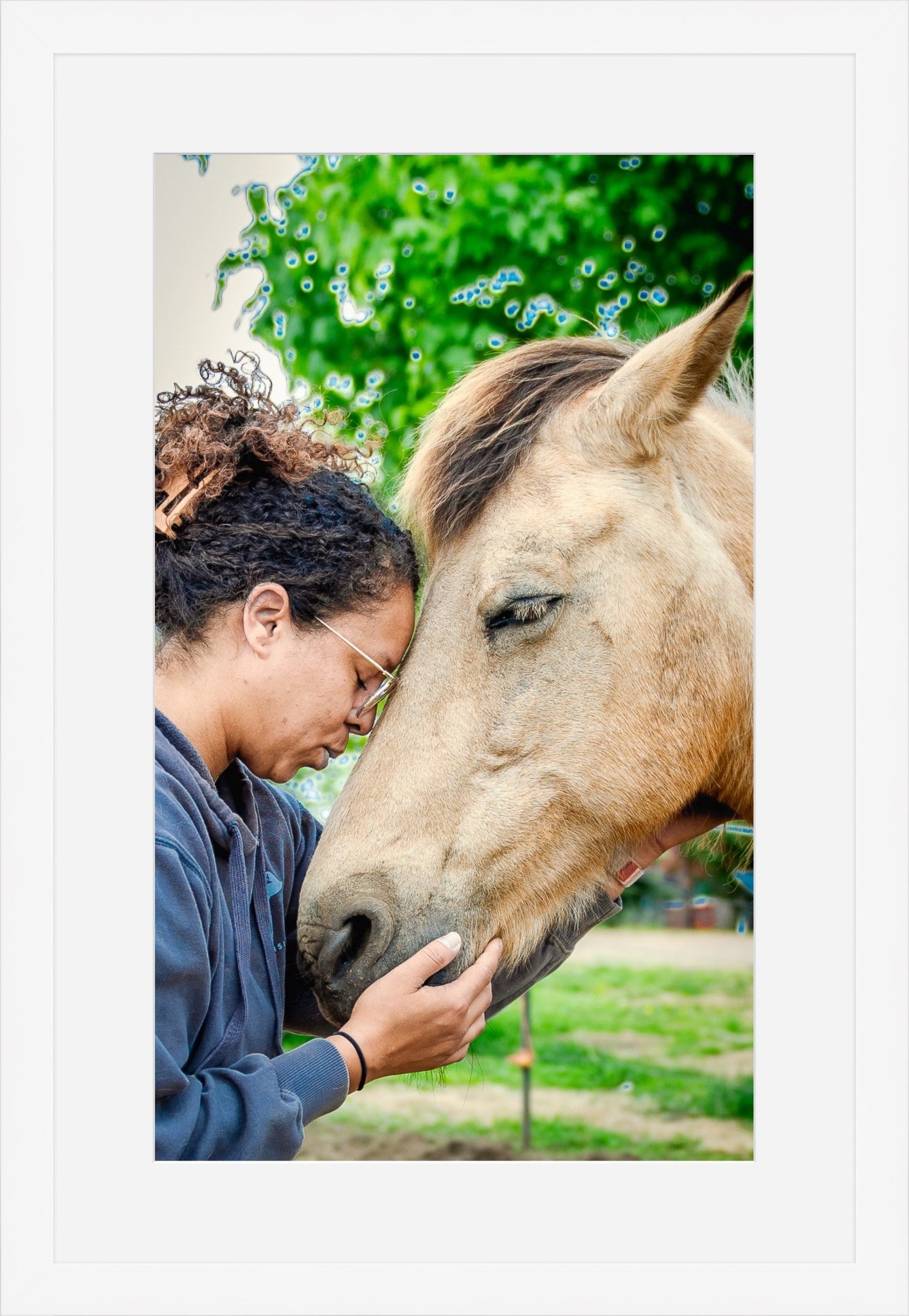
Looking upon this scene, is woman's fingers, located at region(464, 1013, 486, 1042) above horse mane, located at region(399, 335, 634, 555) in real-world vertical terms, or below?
below

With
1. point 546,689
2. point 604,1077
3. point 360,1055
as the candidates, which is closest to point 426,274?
point 546,689

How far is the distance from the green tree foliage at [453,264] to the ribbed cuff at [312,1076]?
3.91ft

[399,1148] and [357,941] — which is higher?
[357,941]

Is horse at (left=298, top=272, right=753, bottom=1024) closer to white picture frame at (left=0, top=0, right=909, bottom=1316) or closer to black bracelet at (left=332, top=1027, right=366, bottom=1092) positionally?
black bracelet at (left=332, top=1027, right=366, bottom=1092)

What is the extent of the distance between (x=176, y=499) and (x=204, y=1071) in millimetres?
886

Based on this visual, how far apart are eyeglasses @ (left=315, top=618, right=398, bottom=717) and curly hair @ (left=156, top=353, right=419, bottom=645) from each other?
0.11ft

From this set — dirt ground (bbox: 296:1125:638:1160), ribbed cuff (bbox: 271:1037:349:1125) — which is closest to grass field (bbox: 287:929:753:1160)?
dirt ground (bbox: 296:1125:638:1160)

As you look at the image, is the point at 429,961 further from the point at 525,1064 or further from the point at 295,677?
the point at 525,1064

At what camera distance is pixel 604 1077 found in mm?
4352

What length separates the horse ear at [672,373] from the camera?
147 cm

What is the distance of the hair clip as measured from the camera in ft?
5.36
